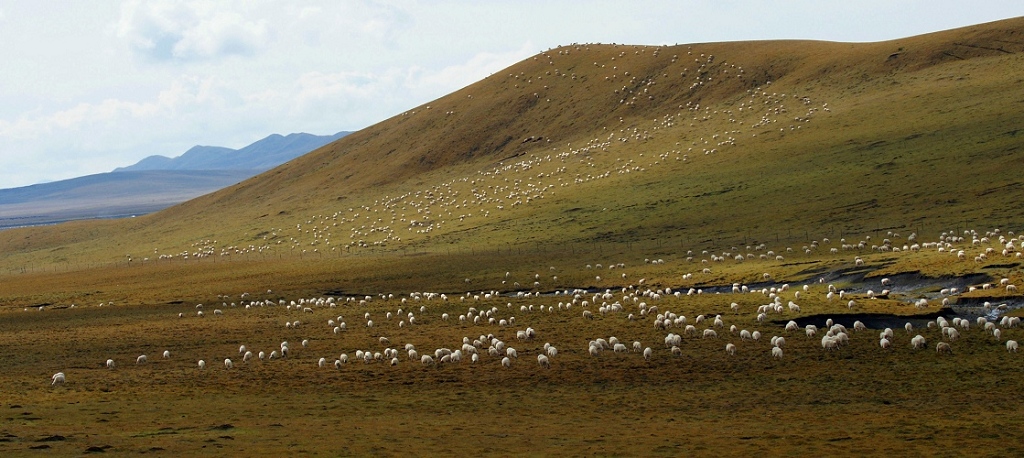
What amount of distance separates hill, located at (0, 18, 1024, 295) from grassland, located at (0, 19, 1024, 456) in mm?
462

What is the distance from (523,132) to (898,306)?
321ft

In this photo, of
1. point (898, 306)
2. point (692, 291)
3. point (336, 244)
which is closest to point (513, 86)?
point (336, 244)

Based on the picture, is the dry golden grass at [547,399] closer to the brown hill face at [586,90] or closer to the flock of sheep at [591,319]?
the flock of sheep at [591,319]

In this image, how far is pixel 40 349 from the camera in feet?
144

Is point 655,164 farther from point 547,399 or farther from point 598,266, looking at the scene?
point 547,399

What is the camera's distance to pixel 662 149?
365ft

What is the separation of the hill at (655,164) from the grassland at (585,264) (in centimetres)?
46

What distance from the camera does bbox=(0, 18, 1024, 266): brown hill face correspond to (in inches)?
3285

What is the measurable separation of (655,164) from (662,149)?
5.65 meters

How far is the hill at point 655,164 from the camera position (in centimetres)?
7706

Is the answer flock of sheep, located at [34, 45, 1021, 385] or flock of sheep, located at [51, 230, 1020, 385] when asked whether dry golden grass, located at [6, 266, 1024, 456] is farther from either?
flock of sheep, located at [34, 45, 1021, 385]

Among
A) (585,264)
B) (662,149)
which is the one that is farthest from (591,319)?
(662,149)

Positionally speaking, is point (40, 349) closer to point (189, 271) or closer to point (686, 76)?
point (189, 271)

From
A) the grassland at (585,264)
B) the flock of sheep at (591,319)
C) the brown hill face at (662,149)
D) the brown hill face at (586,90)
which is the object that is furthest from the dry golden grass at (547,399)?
the brown hill face at (586,90)
